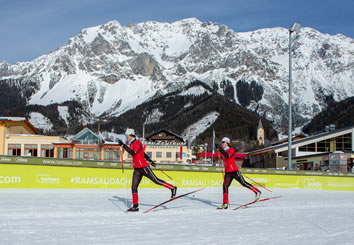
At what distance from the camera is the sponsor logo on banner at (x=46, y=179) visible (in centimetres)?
1647

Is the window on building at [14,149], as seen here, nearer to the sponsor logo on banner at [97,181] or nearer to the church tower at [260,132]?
the sponsor logo on banner at [97,181]

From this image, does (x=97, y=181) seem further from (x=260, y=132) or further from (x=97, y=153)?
(x=260, y=132)

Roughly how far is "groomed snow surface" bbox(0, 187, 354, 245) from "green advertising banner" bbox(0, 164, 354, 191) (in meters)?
2.91

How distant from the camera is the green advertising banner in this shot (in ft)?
52.6

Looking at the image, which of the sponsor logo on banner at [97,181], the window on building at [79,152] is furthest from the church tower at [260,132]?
the sponsor logo on banner at [97,181]

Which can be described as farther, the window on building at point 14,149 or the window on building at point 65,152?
the window on building at point 65,152

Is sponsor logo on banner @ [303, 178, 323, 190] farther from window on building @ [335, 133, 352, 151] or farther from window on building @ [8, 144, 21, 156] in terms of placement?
window on building @ [8, 144, 21, 156]

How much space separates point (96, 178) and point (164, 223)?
30.5 ft

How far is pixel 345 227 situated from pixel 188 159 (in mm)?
67429

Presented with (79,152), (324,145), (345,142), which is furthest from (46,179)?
(79,152)

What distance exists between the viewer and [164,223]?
892 centimetres

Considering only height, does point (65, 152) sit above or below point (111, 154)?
above

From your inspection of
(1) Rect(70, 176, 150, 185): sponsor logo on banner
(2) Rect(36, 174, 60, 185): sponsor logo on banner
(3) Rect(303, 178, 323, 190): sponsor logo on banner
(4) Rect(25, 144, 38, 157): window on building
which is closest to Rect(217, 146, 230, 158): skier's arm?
(1) Rect(70, 176, 150, 185): sponsor logo on banner

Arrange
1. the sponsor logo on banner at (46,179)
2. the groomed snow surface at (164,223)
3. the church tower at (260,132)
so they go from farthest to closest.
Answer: the church tower at (260,132)
the sponsor logo on banner at (46,179)
the groomed snow surface at (164,223)
